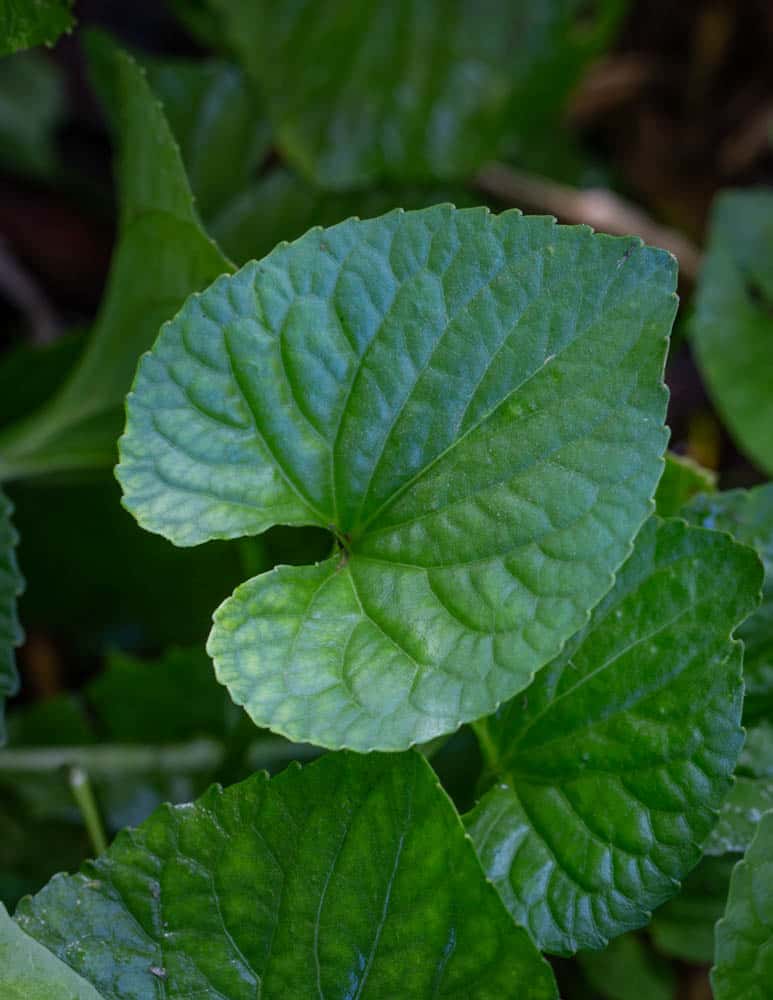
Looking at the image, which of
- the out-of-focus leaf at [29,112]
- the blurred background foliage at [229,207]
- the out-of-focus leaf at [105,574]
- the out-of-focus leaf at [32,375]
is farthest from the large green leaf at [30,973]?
the out-of-focus leaf at [29,112]

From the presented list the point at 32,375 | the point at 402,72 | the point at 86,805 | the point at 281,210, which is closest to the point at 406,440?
the point at 86,805

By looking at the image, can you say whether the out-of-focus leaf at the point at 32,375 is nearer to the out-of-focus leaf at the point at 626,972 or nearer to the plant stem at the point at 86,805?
the plant stem at the point at 86,805

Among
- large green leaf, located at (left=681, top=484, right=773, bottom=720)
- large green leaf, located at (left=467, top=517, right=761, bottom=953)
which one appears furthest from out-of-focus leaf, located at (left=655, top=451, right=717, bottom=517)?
large green leaf, located at (left=467, top=517, right=761, bottom=953)

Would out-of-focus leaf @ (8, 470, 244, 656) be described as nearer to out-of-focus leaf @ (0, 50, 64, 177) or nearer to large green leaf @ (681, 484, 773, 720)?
out-of-focus leaf @ (0, 50, 64, 177)

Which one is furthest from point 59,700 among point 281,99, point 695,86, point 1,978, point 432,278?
point 695,86

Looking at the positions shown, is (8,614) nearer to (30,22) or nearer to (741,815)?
(30,22)

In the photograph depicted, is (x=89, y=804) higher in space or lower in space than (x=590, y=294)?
lower

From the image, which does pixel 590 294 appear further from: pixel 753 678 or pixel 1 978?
pixel 1 978
